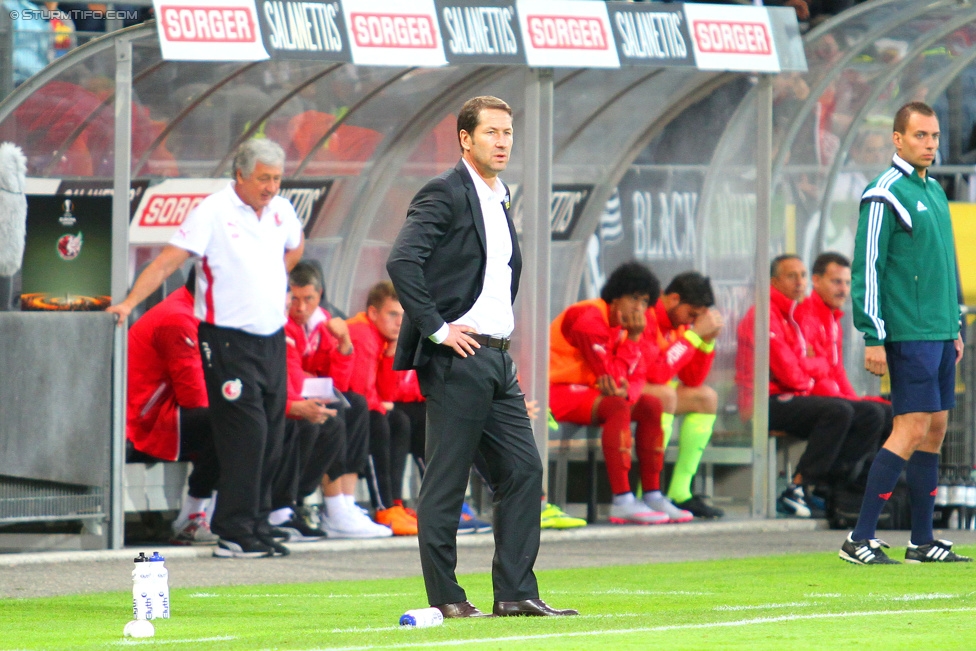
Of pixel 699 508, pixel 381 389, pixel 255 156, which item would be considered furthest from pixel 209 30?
pixel 699 508

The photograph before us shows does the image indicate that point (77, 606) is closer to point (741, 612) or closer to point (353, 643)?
point (353, 643)

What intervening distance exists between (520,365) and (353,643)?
5212 millimetres

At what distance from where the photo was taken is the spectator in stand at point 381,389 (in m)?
10.3

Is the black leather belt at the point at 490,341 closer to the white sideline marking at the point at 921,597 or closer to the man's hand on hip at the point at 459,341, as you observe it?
the man's hand on hip at the point at 459,341

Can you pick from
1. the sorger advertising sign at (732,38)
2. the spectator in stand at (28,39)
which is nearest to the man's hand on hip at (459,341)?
the spectator in stand at (28,39)

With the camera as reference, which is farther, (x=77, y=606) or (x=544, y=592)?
(x=544, y=592)

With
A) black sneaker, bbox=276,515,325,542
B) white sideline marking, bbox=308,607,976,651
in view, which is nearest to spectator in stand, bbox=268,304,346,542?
black sneaker, bbox=276,515,325,542

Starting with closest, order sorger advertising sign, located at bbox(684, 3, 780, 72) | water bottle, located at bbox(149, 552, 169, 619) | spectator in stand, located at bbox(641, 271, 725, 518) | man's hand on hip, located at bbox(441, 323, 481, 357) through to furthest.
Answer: man's hand on hip, located at bbox(441, 323, 481, 357), water bottle, located at bbox(149, 552, 169, 619), sorger advertising sign, located at bbox(684, 3, 780, 72), spectator in stand, located at bbox(641, 271, 725, 518)

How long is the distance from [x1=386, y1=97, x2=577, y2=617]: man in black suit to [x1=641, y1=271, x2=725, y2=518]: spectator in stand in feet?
17.4

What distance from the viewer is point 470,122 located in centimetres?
621

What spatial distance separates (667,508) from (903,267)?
348 cm

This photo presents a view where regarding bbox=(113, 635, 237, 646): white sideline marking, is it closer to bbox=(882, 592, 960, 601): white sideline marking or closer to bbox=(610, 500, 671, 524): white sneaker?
bbox=(882, 592, 960, 601): white sideline marking

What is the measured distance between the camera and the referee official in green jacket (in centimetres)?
822

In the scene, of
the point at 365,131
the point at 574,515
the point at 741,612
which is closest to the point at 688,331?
the point at 574,515
